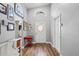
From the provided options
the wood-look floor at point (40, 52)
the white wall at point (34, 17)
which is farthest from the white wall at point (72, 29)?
the white wall at point (34, 17)

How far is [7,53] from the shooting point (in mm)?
2811

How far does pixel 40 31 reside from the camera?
7309 millimetres

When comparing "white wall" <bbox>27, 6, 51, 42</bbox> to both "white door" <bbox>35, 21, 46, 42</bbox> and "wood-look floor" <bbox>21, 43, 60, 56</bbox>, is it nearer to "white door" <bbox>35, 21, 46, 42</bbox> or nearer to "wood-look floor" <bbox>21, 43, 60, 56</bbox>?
"white door" <bbox>35, 21, 46, 42</bbox>

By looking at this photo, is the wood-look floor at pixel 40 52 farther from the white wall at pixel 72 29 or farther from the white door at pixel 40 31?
the white door at pixel 40 31

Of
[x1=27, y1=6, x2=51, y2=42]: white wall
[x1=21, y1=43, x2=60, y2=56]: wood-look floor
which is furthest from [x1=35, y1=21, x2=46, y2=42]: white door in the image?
[x1=21, y1=43, x2=60, y2=56]: wood-look floor

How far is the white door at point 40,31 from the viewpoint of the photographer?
7.20 m

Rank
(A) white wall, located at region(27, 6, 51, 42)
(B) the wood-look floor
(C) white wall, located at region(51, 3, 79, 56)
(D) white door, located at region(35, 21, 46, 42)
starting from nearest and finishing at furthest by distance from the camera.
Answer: (C) white wall, located at region(51, 3, 79, 56), (B) the wood-look floor, (A) white wall, located at region(27, 6, 51, 42), (D) white door, located at region(35, 21, 46, 42)

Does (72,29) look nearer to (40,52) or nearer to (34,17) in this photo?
(40,52)

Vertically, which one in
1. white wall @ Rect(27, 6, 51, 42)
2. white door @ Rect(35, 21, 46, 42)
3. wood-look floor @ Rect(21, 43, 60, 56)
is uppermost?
white wall @ Rect(27, 6, 51, 42)

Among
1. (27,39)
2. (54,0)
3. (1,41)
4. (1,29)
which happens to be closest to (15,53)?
(1,41)

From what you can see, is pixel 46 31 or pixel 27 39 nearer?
pixel 27 39

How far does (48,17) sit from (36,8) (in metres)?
1.10

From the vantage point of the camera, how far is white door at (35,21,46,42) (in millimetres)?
7203

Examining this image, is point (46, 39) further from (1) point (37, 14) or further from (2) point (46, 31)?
(1) point (37, 14)
